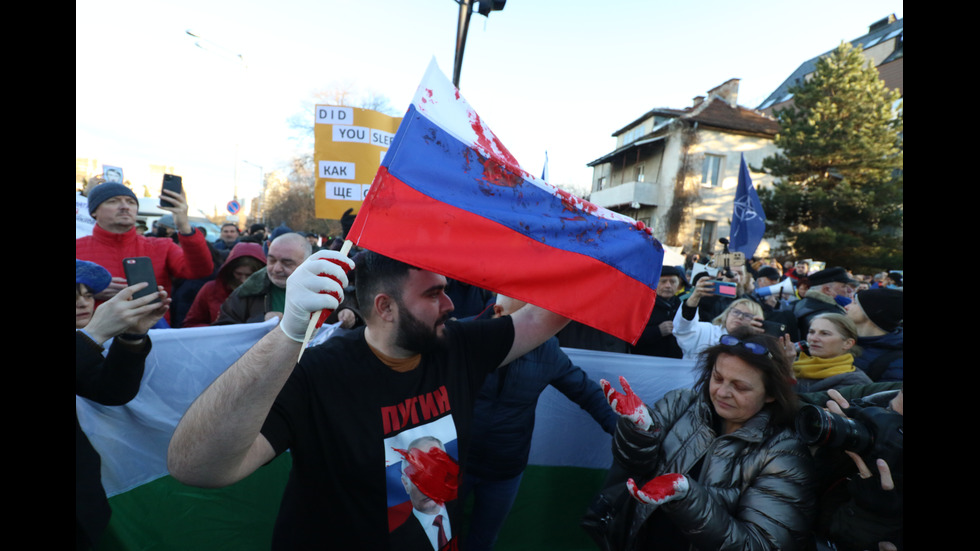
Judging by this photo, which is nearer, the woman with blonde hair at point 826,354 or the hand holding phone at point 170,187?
the woman with blonde hair at point 826,354

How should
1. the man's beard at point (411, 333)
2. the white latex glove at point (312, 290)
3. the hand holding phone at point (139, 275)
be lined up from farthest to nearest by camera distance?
the hand holding phone at point (139, 275) < the man's beard at point (411, 333) < the white latex glove at point (312, 290)

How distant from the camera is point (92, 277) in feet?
7.64

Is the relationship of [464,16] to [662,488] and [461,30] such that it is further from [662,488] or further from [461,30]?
[662,488]

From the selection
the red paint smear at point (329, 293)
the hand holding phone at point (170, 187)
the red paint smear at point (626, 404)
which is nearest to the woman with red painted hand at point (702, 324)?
the red paint smear at point (626, 404)

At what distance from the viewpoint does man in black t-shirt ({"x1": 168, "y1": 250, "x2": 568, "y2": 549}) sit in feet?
4.22

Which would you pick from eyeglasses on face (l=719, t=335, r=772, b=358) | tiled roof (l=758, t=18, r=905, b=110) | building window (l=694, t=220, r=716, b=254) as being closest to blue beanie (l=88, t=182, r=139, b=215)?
eyeglasses on face (l=719, t=335, r=772, b=358)

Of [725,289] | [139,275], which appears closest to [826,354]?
[725,289]

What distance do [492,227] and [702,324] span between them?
3176 millimetres

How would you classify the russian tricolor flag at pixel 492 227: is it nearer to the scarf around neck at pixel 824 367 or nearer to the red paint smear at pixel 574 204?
the red paint smear at pixel 574 204

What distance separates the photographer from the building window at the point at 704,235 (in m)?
27.8

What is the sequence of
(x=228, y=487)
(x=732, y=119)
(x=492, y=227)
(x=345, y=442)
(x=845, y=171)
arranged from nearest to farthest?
(x=345, y=442) < (x=492, y=227) < (x=228, y=487) < (x=845, y=171) < (x=732, y=119)

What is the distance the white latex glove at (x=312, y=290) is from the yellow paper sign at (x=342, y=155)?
5271mm

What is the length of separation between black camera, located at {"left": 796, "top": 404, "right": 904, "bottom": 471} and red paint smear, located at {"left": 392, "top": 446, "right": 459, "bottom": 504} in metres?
1.36

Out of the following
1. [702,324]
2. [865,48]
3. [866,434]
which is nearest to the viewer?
[866,434]
